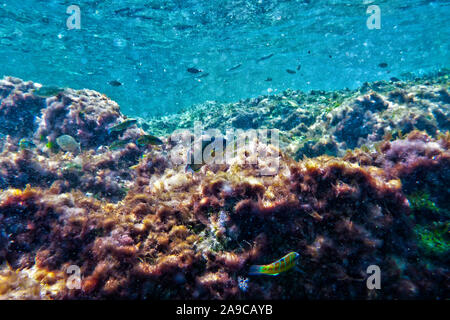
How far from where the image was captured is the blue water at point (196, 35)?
1809 centimetres

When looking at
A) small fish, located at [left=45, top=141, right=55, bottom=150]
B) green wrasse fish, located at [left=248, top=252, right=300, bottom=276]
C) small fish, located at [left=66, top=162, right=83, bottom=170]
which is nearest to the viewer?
green wrasse fish, located at [left=248, top=252, right=300, bottom=276]

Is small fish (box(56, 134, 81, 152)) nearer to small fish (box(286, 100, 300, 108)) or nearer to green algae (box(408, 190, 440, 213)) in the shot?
green algae (box(408, 190, 440, 213))

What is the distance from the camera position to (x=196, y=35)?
77.6 feet

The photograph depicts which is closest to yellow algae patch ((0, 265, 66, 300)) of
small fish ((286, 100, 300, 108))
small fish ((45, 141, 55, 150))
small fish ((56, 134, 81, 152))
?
small fish ((56, 134, 81, 152))

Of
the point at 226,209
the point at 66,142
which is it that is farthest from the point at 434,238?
the point at 66,142

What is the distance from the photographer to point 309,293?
8.16ft

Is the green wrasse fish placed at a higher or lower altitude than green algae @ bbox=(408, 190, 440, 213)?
lower

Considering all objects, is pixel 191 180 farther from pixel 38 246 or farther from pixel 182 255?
pixel 38 246

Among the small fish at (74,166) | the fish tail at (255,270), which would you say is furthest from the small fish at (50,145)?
the fish tail at (255,270)

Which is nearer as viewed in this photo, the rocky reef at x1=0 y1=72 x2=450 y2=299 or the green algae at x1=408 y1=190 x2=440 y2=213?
the rocky reef at x1=0 y1=72 x2=450 y2=299

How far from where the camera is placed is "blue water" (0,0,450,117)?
1809cm

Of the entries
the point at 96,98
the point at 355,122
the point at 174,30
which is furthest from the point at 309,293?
the point at 174,30

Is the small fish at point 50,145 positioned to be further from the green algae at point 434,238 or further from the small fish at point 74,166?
the green algae at point 434,238

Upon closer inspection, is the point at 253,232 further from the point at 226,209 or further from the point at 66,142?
the point at 66,142
